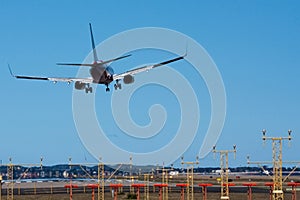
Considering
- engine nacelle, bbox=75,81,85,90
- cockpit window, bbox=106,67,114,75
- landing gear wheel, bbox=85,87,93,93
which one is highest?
cockpit window, bbox=106,67,114,75

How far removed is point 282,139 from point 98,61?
2413cm

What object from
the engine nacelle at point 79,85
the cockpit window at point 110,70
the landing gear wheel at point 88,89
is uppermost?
the cockpit window at point 110,70

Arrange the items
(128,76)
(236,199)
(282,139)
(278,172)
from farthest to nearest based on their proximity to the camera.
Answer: (236,199)
(278,172)
(282,139)
(128,76)

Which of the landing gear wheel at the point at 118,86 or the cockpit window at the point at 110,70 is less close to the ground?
the cockpit window at the point at 110,70

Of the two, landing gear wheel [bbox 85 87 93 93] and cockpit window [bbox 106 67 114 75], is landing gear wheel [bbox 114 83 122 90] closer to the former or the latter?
cockpit window [bbox 106 67 114 75]

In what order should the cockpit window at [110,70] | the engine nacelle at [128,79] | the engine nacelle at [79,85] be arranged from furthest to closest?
1. the cockpit window at [110,70]
2. the engine nacelle at [79,85]
3. the engine nacelle at [128,79]

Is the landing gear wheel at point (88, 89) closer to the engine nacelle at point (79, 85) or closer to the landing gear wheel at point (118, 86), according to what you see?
the engine nacelle at point (79, 85)

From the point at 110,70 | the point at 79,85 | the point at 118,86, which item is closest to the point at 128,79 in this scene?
the point at 118,86

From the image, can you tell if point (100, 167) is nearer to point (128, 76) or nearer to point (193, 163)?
point (193, 163)

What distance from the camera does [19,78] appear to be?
74750mm

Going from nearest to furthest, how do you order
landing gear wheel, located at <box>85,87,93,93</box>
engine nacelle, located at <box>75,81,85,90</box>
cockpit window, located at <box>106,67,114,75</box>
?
landing gear wheel, located at <box>85,87,93,93</box> < engine nacelle, located at <box>75,81,85,90</box> < cockpit window, located at <box>106,67,114,75</box>

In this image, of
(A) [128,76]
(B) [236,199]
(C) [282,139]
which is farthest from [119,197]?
(A) [128,76]

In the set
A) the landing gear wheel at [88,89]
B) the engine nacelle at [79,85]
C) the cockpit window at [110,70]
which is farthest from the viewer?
the cockpit window at [110,70]

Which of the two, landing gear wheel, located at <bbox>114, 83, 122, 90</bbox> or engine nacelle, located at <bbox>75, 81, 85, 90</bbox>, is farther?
engine nacelle, located at <bbox>75, 81, 85, 90</bbox>
